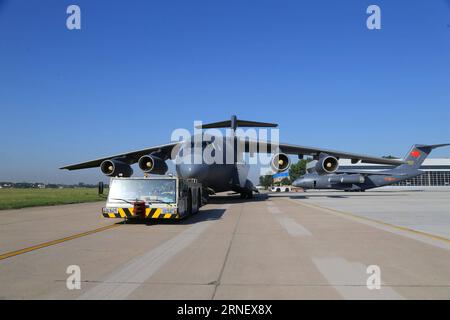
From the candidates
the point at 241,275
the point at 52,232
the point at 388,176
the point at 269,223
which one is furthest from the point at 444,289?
the point at 388,176

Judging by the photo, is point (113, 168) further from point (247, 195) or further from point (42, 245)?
point (42, 245)

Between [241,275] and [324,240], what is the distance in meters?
3.54

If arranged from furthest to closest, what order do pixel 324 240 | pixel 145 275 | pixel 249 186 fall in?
pixel 249 186, pixel 324 240, pixel 145 275

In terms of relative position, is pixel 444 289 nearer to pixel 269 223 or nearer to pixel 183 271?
pixel 183 271

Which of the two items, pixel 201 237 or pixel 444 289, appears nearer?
pixel 444 289

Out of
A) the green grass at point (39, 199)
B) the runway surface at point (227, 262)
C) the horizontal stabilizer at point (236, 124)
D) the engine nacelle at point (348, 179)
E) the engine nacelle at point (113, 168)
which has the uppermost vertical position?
the horizontal stabilizer at point (236, 124)

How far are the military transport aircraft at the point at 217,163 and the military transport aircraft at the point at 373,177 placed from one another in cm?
1570

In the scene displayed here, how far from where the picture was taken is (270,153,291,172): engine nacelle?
72.2ft

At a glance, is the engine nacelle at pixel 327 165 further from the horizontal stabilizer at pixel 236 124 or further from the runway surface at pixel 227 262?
the runway surface at pixel 227 262

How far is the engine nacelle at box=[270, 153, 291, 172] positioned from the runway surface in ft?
39.1

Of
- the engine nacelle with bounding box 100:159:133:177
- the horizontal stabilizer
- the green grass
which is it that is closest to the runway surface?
the engine nacelle with bounding box 100:159:133:177

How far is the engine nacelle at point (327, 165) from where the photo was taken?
75.8 feet

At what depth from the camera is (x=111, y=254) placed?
648cm

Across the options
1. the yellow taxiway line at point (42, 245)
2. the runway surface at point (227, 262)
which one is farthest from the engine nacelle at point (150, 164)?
the yellow taxiway line at point (42, 245)
